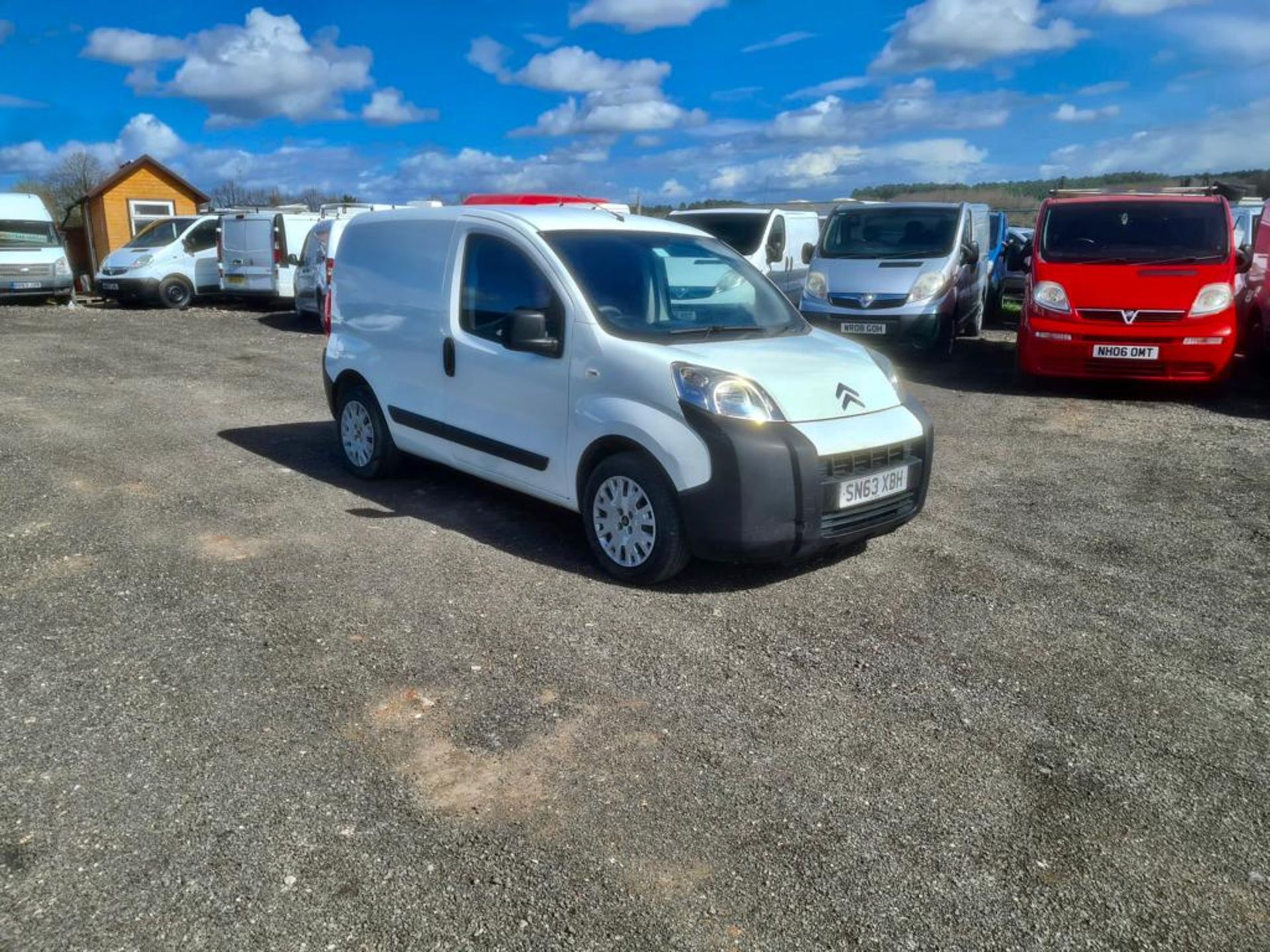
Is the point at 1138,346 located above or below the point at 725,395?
below

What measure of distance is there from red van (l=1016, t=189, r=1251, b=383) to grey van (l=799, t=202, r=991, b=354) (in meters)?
1.32

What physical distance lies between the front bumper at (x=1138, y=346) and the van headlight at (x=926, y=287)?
1645 mm

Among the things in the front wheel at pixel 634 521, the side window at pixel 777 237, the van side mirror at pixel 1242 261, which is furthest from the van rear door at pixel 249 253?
the front wheel at pixel 634 521

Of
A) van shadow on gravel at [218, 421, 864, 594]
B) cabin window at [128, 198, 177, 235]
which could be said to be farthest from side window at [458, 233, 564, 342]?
cabin window at [128, 198, 177, 235]

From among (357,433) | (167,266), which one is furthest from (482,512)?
(167,266)

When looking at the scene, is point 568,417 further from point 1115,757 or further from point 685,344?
point 1115,757

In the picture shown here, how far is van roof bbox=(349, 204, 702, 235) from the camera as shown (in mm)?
5655

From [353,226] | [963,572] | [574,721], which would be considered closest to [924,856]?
[574,721]

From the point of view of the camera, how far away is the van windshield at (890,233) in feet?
40.3

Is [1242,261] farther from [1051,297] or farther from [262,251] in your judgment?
[262,251]

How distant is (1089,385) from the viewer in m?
11.0

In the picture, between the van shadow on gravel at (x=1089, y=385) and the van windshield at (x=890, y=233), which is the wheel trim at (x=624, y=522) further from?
the van windshield at (x=890, y=233)

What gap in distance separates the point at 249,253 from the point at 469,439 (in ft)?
49.8

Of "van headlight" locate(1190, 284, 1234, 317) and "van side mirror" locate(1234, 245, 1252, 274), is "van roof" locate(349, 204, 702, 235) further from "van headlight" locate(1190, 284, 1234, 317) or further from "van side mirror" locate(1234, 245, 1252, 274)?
"van side mirror" locate(1234, 245, 1252, 274)
